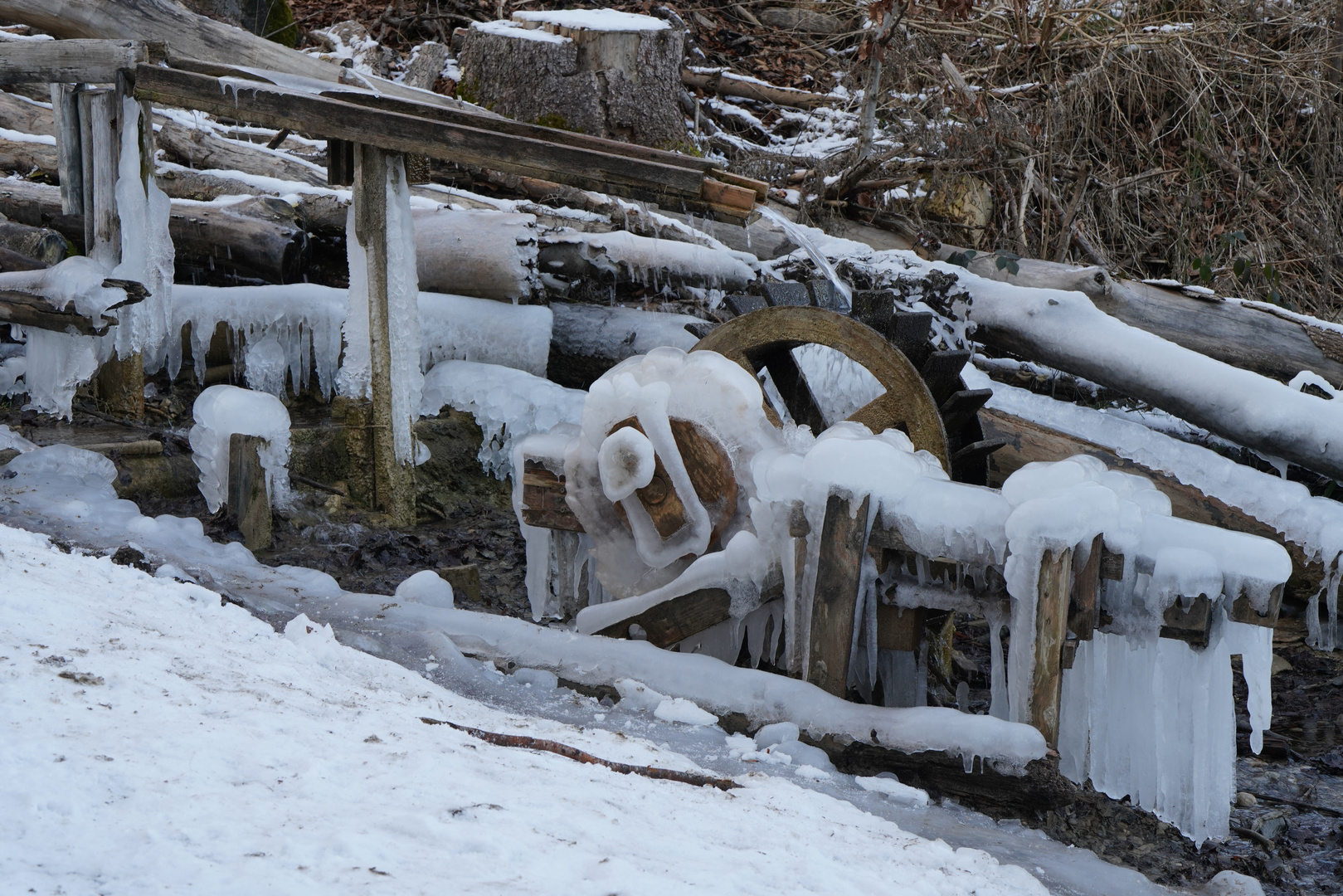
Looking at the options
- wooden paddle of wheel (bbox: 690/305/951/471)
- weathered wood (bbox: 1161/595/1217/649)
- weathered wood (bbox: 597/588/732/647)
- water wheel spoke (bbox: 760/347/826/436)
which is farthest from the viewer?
water wheel spoke (bbox: 760/347/826/436)

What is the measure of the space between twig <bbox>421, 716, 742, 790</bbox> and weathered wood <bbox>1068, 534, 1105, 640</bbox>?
1146 mm

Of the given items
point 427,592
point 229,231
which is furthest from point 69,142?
point 427,592

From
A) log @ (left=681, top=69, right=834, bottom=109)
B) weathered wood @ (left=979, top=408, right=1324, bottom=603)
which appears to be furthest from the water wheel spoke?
log @ (left=681, top=69, right=834, bottom=109)

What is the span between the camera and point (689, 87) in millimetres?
12461

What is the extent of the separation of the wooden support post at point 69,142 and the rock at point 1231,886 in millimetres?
6668

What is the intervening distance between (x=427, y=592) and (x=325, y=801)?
230 centimetres

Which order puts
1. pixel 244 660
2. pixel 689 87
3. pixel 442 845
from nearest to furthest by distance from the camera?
pixel 442 845, pixel 244 660, pixel 689 87

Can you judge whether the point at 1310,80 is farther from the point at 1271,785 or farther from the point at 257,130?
the point at 257,130

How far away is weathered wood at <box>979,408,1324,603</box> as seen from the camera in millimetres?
5883

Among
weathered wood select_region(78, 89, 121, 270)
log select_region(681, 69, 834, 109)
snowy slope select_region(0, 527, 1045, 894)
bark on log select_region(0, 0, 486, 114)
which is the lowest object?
snowy slope select_region(0, 527, 1045, 894)

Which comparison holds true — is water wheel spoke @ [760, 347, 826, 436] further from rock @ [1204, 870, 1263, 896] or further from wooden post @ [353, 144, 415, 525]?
rock @ [1204, 870, 1263, 896]

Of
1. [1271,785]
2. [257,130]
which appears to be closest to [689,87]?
[257,130]

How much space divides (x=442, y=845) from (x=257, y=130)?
342 inches

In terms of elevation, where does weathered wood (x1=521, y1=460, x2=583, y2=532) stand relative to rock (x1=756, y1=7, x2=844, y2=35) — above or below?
below
